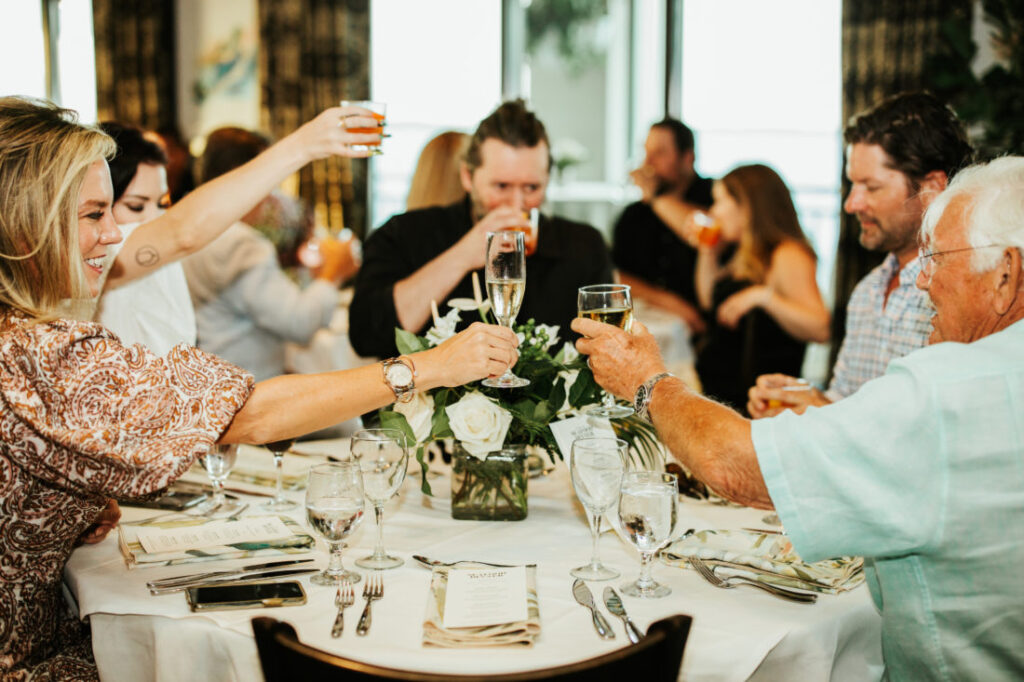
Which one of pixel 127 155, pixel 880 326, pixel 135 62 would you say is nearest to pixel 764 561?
pixel 880 326

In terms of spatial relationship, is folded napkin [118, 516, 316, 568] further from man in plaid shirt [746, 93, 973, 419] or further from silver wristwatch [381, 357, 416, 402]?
man in plaid shirt [746, 93, 973, 419]

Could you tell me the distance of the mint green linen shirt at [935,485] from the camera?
129 cm

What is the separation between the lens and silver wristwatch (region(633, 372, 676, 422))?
1700 mm

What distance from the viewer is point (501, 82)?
8.09 metres

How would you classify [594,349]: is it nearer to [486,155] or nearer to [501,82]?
[486,155]

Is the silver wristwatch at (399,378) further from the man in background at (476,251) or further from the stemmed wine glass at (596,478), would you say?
the man in background at (476,251)

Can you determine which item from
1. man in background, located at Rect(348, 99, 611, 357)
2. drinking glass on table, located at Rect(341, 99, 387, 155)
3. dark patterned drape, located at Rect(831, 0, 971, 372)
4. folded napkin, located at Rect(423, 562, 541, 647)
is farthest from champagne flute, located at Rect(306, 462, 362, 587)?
dark patterned drape, located at Rect(831, 0, 971, 372)

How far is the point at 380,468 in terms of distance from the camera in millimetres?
1604

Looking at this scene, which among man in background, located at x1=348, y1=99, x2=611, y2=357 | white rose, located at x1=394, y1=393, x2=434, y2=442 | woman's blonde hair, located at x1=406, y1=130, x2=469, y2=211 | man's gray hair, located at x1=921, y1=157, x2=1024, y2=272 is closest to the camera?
man's gray hair, located at x1=921, y1=157, x2=1024, y2=272

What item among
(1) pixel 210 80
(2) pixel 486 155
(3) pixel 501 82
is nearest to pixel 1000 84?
(2) pixel 486 155

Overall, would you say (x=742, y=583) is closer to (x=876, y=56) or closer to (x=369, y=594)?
(x=369, y=594)

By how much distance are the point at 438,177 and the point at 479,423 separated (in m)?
2.32

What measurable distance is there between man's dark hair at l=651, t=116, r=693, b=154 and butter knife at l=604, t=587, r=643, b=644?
13.3ft

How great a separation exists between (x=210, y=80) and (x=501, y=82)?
2458 mm
